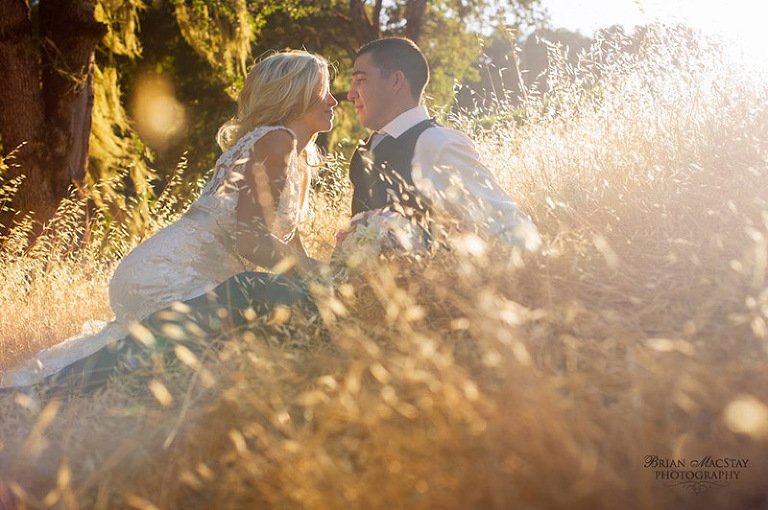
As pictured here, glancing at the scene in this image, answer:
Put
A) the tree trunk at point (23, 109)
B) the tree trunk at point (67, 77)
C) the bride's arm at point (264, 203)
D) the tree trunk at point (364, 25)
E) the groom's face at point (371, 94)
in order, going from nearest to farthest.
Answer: the bride's arm at point (264, 203) < the groom's face at point (371, 94) < the tree trunk at point (23, 109) < the tree trunk at point (67, 77) < the tree trunk at point (364, 25)

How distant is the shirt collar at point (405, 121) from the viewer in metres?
4.09

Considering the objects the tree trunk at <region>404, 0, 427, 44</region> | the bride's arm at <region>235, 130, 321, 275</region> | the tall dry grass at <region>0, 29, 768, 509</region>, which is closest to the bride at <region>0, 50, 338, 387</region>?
the bride's arm at <region>235, 130, 321, 275</region>

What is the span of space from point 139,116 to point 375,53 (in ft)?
42.0

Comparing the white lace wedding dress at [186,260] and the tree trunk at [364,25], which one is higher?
the tree trunk at [364,25]

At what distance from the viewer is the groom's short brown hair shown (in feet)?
14.2

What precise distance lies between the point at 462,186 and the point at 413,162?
0.88 meters

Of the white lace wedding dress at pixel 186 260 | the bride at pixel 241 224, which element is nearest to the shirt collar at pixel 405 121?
the bride at pixel 241 224

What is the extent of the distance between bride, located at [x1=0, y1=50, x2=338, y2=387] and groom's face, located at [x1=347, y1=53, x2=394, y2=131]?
0.74 ft

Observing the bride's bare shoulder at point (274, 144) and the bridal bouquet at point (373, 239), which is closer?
the bridal bouquet at point (373, 239)

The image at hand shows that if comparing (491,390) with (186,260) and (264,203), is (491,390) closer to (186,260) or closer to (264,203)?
(264,203)

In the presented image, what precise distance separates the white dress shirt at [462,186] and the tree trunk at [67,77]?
4.78 meters


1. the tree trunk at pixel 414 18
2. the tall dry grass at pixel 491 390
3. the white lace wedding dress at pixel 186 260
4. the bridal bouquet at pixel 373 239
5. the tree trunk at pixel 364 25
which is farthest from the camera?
the tree trunk at pixel 364 25

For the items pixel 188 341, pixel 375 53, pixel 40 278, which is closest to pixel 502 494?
pixel 188 341

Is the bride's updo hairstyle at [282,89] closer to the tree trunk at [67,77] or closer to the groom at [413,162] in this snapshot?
the groom at [413,162]
